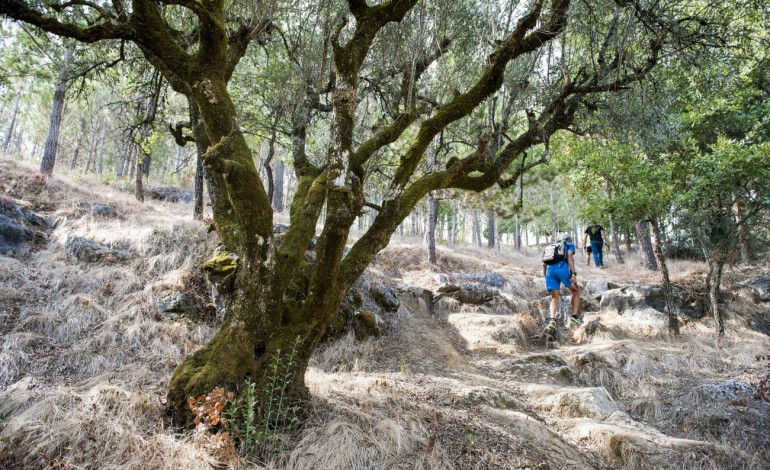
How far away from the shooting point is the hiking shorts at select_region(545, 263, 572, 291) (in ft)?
23.1

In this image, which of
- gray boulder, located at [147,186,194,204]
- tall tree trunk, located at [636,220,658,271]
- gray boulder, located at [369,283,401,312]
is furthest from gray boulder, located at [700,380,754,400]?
gray boulder, located at [147,186,194,204]

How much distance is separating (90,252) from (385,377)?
5553 millimetres

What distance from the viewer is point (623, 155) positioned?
24.3 feet

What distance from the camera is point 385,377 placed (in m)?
4.50

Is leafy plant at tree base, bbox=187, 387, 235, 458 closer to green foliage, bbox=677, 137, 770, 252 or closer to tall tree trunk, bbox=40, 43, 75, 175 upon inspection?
green foliage, bbox=677, 137, 770, 252

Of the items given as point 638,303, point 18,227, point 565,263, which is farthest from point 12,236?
point 638,303

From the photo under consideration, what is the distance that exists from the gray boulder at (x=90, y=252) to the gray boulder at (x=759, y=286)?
42.9 feet

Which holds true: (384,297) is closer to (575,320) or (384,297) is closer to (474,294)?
(474,294)

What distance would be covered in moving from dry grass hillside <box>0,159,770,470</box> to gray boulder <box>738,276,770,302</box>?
0.73 ft

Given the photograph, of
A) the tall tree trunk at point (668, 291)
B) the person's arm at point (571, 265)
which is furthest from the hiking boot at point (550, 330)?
the tall tree trunk at point (668, 291)

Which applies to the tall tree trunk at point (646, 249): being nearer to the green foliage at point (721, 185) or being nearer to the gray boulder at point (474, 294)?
the green foliage at point (721, 185)

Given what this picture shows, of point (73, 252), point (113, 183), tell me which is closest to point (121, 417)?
point (73, 252)

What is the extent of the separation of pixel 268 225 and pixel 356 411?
5.89 feet

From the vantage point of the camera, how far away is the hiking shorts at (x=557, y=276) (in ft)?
23.1
